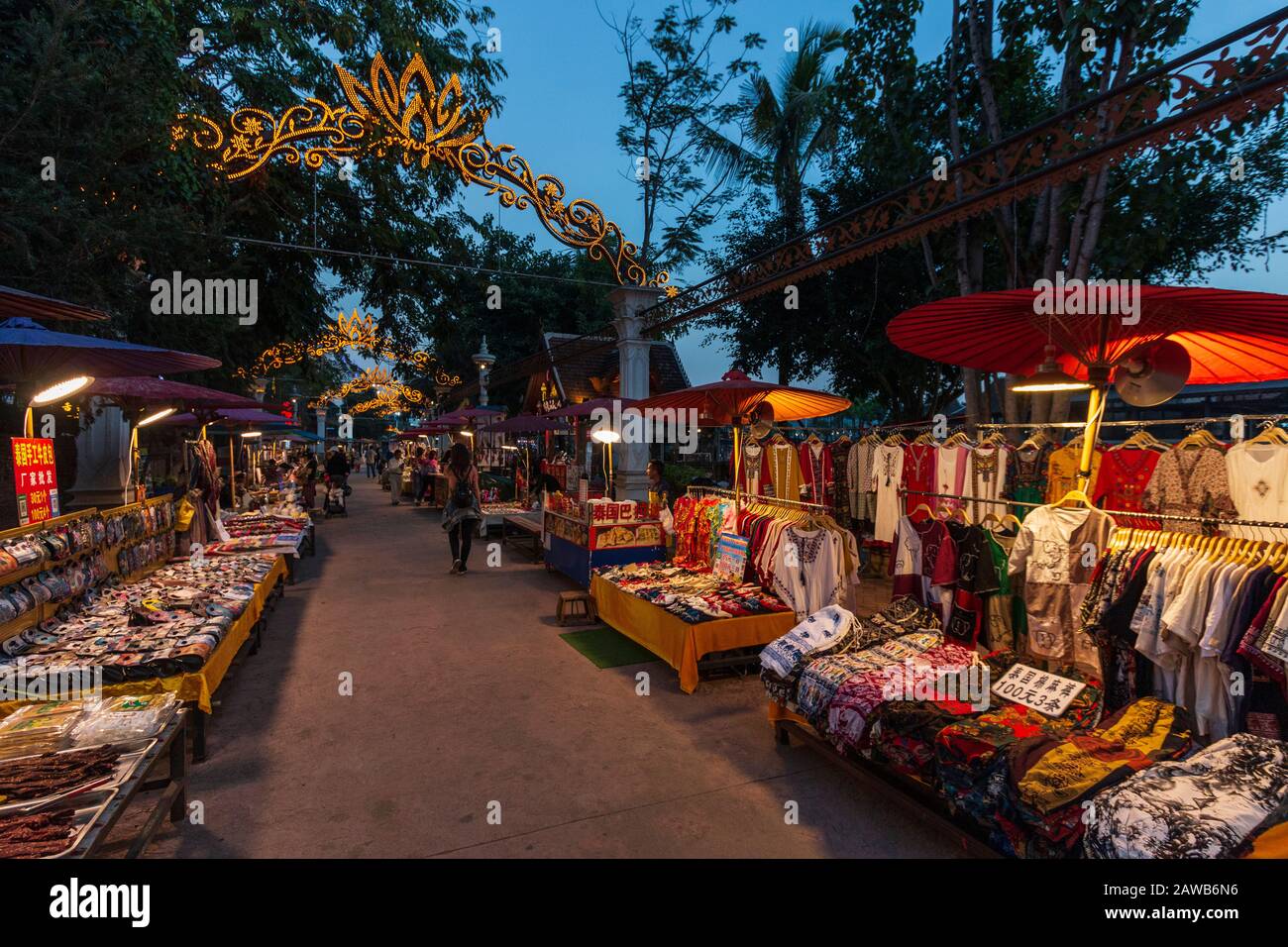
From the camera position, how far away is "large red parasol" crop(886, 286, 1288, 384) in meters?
3.01

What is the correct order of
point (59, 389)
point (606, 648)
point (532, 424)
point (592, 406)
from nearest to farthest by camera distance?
point (59, 389) < point (606, 648) < point (592, 406) < point (532, 424)

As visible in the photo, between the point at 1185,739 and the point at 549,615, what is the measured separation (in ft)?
21.2

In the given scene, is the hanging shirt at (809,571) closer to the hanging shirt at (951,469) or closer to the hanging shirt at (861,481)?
the hanging shirt at (951,469)

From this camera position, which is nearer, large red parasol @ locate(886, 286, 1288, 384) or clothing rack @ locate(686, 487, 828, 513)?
large red parasol @ locate(886, 286, 1288, 384)

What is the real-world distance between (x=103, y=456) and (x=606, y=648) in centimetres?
919

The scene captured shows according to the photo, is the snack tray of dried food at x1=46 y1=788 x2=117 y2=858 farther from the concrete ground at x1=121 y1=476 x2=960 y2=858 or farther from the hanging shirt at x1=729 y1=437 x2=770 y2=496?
the hanging shirt at x1=729 y1=437 x2=770 y2=496

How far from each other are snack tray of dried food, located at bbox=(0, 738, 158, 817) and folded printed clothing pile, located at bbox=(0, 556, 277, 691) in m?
0.98

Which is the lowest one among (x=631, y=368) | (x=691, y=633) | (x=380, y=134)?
(x=691, y=633)

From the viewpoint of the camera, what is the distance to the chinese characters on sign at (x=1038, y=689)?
141 inches

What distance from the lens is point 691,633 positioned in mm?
5504

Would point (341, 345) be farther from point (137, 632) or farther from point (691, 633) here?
point (691, 633)

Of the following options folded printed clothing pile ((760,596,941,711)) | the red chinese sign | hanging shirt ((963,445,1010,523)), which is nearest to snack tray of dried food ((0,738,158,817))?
the red chinese sign

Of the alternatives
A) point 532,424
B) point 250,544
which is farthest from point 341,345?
point 250,544

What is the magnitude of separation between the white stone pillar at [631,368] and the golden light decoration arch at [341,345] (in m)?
6.42
